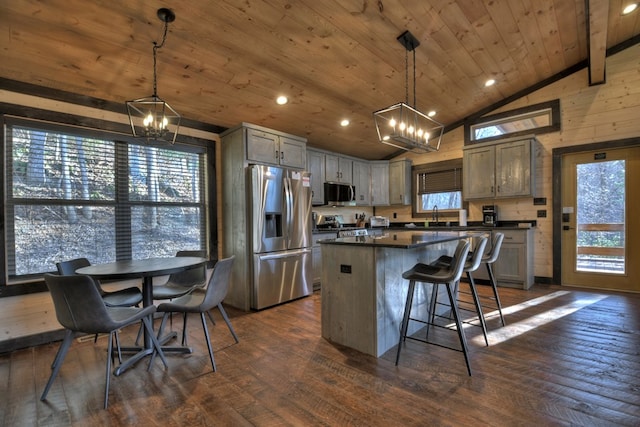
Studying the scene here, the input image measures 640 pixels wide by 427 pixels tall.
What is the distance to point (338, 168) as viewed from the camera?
5.63 m

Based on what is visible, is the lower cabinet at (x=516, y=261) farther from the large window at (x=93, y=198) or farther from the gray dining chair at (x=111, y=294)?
the gray dining chair at (x=111, y=294)

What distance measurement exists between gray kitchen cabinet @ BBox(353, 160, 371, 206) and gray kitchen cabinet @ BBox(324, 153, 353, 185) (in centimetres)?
14

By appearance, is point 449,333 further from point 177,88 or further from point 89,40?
point 89,40

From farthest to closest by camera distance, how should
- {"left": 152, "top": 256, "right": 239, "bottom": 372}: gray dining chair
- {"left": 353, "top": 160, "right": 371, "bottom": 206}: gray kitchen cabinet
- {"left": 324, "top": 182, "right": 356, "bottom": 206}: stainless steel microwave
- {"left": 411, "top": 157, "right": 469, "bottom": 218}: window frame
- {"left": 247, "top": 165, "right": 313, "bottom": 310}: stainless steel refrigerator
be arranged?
{"left": 353, "top": 160, "right": 371, "bottom": 206}: gray kitchen cabinet < {"left": 411, "top": 157, "right": 469, "bottom": 218}: window frame < {"left": 324, "top": 182, "right": 356, "bottom": 206}: stainless steel microwave < {"left": 247, "top": 165, "right": 313, "bottom": 310}: stainless steel refrigerator < {"left": 152, "top": 256, "right": 239, "bottom": 372}: gray dining chair

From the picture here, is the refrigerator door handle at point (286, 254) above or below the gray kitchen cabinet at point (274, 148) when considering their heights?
below

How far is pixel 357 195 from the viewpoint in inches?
236

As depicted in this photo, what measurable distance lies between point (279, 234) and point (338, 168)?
6.94 feet

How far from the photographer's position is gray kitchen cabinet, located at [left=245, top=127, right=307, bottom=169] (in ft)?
12.7

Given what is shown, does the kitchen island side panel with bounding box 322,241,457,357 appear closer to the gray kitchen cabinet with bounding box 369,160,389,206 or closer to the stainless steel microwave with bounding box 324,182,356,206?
the stainless steel microwave with bounding box 324,182,356,206

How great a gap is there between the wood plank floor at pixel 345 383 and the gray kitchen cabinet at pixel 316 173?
258cm

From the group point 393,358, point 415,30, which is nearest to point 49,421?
point 393,358

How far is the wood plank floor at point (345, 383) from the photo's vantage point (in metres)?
1.75

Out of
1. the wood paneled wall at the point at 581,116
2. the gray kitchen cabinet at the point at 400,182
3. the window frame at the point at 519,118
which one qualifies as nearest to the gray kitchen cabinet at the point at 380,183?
the gray kitchen cabinet at the point at 400,182

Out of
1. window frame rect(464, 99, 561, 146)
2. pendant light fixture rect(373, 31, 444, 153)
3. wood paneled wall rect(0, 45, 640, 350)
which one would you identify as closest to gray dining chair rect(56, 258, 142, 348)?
wood paneled wall rect(0, 45, 640, 350)
